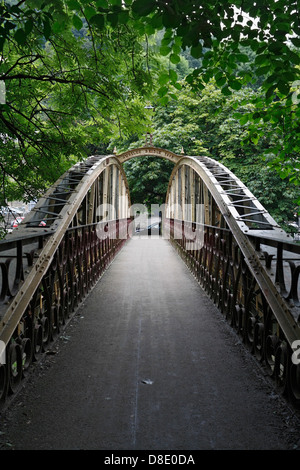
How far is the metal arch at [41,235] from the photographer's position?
114 inches

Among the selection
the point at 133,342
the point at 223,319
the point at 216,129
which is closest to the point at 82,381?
the point at 133,342

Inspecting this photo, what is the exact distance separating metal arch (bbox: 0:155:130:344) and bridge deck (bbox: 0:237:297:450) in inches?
28.8

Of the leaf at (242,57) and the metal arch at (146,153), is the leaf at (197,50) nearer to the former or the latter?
the leaf at (242,57)

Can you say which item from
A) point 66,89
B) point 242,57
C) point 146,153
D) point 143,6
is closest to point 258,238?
point 242,57

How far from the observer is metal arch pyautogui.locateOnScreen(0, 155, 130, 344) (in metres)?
2.89

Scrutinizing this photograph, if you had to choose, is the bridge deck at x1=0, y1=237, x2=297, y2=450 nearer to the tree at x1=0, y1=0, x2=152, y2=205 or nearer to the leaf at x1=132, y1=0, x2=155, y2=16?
the tree at x1=0, y1=0, x2=152, y2=205

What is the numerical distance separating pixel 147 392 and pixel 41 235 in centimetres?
190

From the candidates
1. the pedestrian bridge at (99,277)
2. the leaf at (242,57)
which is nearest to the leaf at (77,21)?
the leaf at (242,57)

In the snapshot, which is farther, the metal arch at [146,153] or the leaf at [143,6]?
the metal arch at [146,153]

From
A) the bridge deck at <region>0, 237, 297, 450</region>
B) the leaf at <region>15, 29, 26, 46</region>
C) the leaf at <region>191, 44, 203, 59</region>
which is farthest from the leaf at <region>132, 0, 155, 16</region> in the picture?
the bridge deck at <region>0, 237, 297, 450</region>

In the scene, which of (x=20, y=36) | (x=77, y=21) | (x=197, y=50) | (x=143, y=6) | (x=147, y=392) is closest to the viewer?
(x=143, y=6)

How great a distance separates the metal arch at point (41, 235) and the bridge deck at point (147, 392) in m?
0.73

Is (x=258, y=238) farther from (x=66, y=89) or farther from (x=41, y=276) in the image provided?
(x=66, y=89)

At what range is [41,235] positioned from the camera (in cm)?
388
